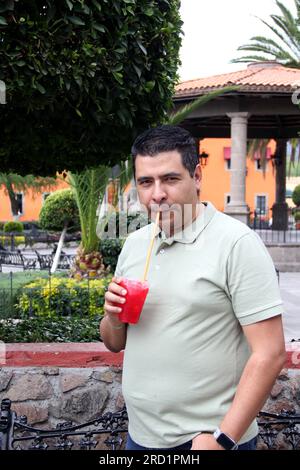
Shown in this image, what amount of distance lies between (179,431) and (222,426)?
0.55 feet

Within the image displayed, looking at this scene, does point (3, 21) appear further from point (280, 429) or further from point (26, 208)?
point (26, 208)

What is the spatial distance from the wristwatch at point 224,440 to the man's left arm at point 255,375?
0.5 inches

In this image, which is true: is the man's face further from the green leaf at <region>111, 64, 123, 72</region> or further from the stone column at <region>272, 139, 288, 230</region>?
the stone column at <region>272, 139, 288, 230</region>

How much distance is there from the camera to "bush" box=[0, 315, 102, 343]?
4.30 metres

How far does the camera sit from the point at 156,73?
3465 millimetres

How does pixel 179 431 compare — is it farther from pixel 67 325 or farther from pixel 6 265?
pixel 6 265

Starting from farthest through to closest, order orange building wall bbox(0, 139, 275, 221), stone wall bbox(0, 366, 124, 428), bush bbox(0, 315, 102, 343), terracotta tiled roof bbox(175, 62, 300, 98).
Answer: orange building wall bbox(0, 139, 275, 221) → terracotta tiled roof bbox(175, 62, 300, 98) → bush bbox(0, 315, 102, 343) → stone wall bbox(0, 366, 124, 428)

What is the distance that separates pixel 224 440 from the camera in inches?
65.9

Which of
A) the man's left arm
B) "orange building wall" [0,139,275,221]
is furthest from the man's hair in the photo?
"orange building wall" [0,139,275,221]

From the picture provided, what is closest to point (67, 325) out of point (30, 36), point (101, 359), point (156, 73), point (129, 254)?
point (101, 359)

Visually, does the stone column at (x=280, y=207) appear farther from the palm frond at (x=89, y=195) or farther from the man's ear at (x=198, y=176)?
the man's ear at (x=198, y=176)

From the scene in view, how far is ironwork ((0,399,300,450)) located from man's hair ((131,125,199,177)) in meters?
1.53

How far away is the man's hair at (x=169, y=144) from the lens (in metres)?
1.86

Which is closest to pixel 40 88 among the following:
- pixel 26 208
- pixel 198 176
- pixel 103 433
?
pixel 198 176
